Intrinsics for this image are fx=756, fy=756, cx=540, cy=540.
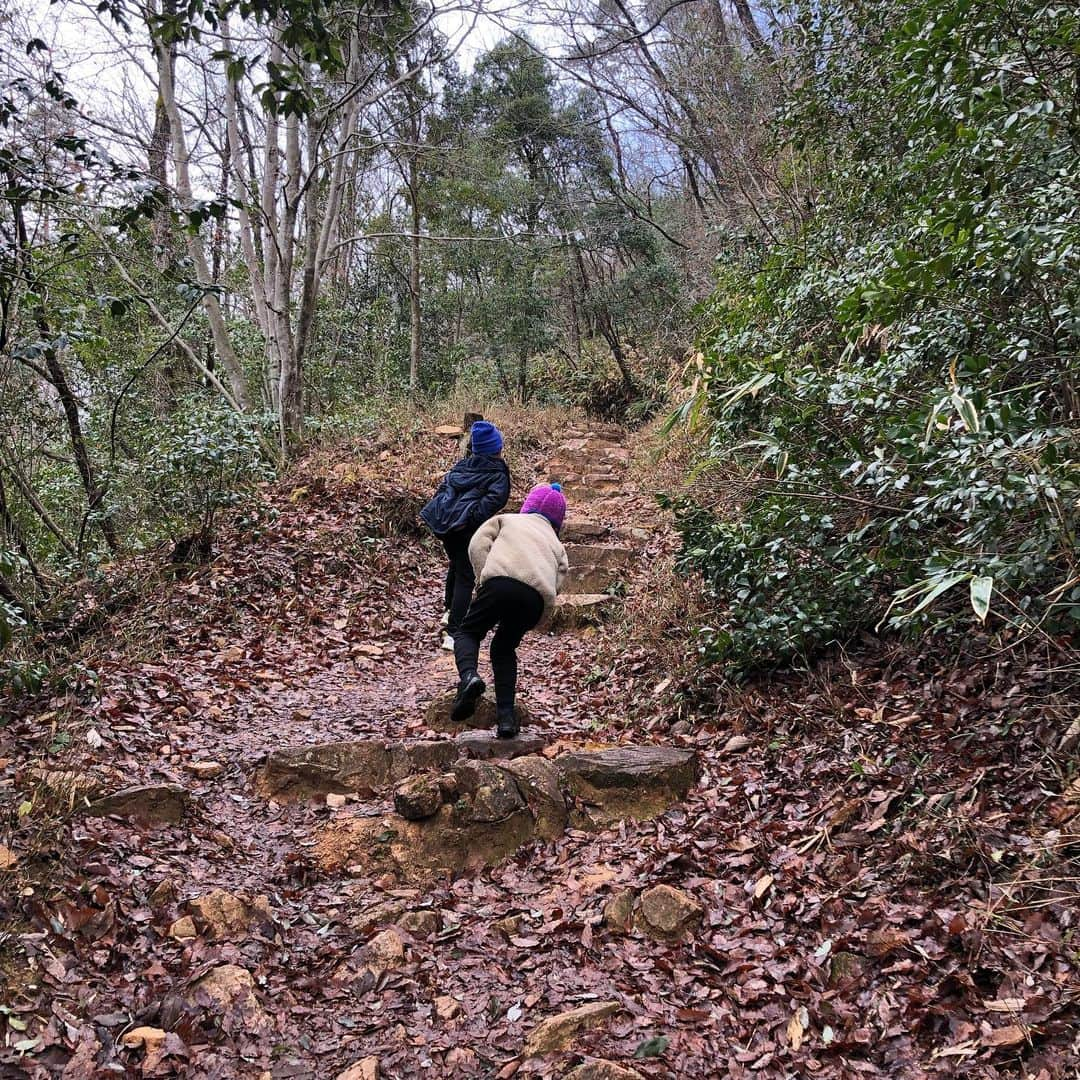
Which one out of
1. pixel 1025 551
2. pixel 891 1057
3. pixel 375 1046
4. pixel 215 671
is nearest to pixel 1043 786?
pixel 1025 551

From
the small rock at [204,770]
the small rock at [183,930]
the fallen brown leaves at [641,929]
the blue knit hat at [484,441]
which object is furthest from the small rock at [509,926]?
the blue knit hat at [484,441]

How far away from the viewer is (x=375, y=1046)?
2797 millimetres

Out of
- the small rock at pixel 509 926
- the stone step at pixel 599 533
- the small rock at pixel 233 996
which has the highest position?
the stone step at pixel 599 533

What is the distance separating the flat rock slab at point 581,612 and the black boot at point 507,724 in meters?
2.76

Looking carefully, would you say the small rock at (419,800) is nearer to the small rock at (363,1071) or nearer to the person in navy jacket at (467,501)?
the small rock at (363,1071)

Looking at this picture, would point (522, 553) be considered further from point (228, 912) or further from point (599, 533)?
point (599, 533)

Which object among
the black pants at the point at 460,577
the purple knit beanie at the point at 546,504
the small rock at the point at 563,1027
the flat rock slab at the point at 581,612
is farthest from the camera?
the flat rock slab at the point at 581,612

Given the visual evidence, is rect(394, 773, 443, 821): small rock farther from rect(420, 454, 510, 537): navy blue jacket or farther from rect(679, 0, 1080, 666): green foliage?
rect(679, 0, 1080, 666): green foliage

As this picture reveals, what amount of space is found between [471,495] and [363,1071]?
137 inches

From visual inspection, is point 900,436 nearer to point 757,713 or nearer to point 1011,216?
point 1011,216

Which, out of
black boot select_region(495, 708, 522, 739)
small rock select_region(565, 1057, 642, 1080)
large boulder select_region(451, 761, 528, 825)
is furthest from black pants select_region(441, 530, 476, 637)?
small rock select_region(565, 1057, 642, 1080)

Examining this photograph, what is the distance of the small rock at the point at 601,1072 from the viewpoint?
98.7 inches

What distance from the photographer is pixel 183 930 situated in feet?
10.2

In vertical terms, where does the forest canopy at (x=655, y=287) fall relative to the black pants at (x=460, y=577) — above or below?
above
